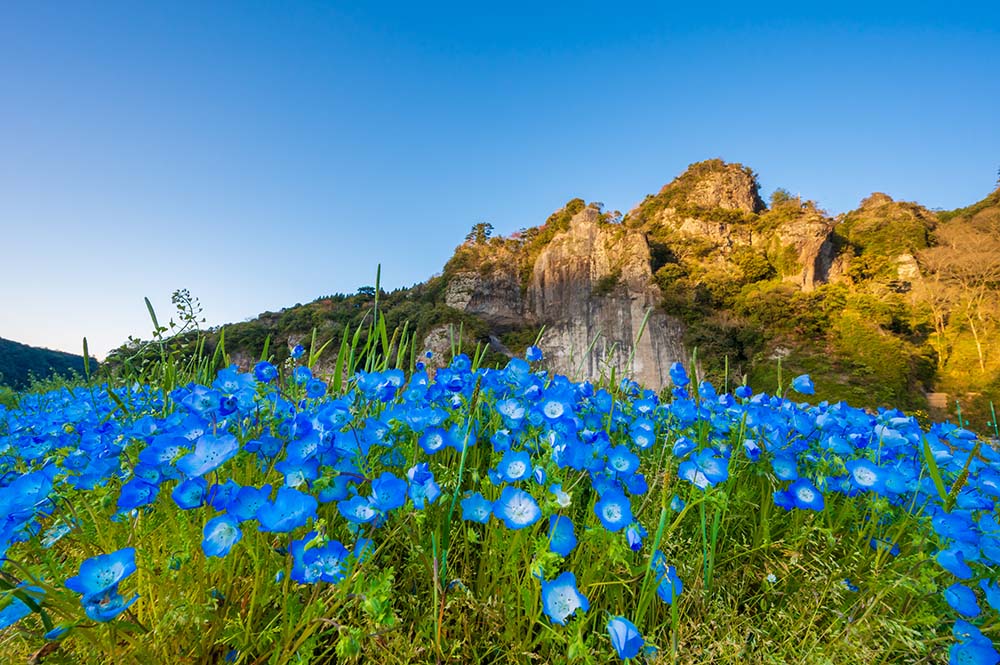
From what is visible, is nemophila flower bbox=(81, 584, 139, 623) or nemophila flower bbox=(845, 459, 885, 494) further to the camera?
nemophila flower bbox=(845, 459, 885, 494)

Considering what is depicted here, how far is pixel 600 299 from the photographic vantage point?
74.1 feet

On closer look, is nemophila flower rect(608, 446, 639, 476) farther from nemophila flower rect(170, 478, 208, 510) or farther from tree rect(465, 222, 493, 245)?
tree rect(465, 222, 493, 245)

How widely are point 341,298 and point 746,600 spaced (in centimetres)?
3279

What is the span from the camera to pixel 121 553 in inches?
31.5

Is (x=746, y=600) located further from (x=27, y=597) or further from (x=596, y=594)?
(x=27, y=597)

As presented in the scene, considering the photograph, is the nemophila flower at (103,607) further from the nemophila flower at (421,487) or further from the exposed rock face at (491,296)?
the exposed rock face at (491,296)

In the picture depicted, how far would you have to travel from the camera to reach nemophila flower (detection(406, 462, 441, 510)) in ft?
3.23

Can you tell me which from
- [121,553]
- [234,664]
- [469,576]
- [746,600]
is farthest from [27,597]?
[746,600]

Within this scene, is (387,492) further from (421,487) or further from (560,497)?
(560,497)

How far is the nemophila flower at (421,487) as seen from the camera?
98 cm

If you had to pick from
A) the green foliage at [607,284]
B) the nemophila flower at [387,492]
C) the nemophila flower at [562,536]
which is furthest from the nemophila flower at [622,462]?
the green foliage at [607,284]

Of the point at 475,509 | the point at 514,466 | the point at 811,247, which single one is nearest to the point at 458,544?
the point at 475,509

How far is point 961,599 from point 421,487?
4.75 ft

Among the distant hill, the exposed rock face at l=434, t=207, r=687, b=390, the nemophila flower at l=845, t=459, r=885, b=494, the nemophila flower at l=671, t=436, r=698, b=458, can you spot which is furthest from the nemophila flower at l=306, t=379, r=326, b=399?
the distant hill
